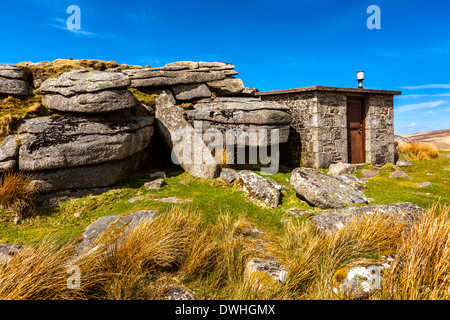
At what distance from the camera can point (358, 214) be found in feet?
17.5

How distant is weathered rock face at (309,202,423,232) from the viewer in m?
5.11

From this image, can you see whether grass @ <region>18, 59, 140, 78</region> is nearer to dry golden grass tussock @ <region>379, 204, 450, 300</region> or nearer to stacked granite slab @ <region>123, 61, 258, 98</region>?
stacked granite slab @ <region>123, 61, 258, 98</region>

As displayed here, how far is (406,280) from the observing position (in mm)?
3307

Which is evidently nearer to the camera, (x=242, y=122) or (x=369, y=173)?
(x=242, y=122)

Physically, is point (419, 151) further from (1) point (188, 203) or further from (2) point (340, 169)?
(1) point (188, 203)

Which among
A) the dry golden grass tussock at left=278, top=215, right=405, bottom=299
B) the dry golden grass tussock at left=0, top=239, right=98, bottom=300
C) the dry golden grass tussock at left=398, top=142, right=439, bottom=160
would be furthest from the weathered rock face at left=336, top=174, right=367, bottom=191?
the dry golden grass tussock at left=398, top=142, right=439, bottom=160

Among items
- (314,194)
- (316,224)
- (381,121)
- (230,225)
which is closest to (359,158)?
(381,121)

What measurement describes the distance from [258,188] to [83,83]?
6376 millimetres

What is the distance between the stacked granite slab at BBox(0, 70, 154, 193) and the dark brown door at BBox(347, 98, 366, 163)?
9.57m

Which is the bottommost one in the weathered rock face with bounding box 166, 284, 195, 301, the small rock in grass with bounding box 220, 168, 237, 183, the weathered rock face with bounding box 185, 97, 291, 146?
the weathered rock face with bounding box 166, 284, 195, 301

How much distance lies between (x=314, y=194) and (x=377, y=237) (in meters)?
2.35

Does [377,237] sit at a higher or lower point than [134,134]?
lower

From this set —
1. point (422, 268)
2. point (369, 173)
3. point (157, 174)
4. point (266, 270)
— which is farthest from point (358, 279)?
point (369, 173)

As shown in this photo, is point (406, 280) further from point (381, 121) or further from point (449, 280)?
point (381, 121)
